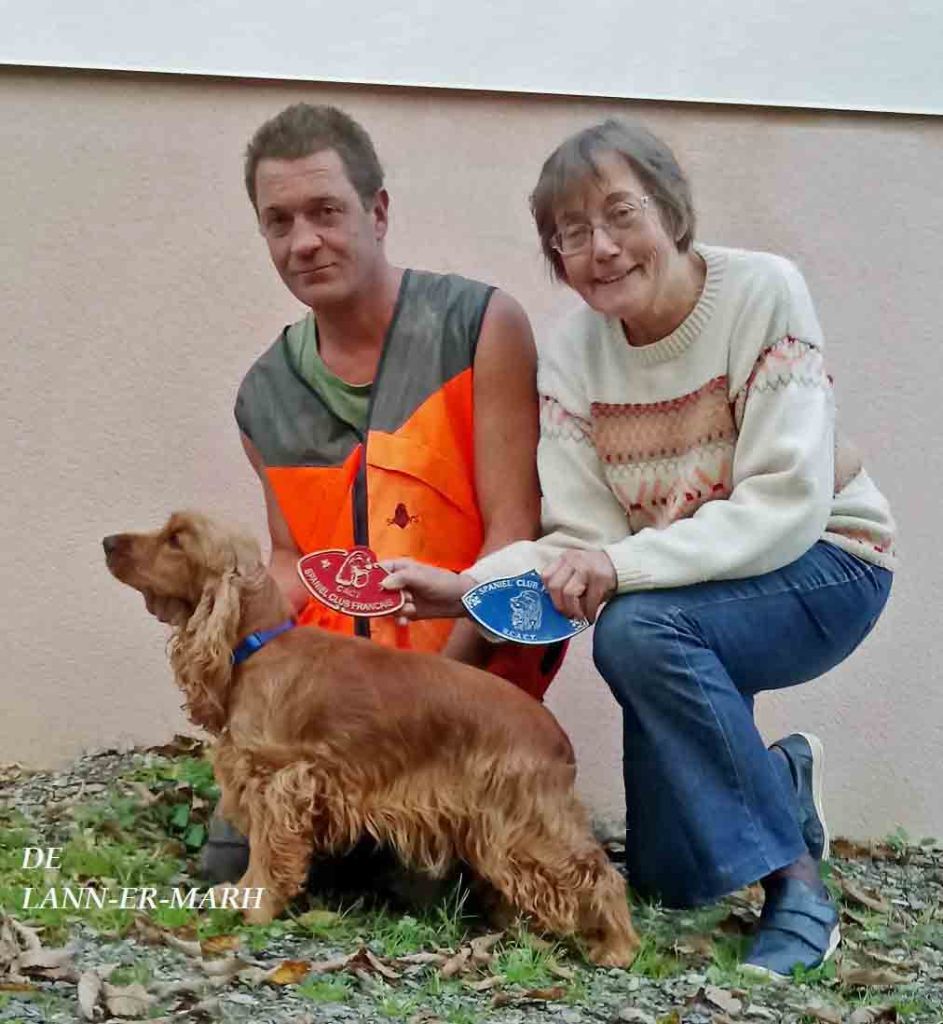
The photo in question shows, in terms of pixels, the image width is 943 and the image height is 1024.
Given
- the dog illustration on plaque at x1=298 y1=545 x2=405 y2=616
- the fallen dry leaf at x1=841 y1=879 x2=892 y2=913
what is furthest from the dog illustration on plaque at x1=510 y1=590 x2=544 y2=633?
the fallen dry leaf at x1=841 y1=879 x2=892 y2=913

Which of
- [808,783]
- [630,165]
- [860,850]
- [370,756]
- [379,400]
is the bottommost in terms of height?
[860,850]

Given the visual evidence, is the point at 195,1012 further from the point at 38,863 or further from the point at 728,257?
the point at 728,257

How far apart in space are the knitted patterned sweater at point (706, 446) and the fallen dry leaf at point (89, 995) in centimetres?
117

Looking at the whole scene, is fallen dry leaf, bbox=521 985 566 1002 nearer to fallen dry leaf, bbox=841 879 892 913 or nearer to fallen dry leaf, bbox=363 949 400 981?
fallen dry leaf, bbox=363 949 400 981

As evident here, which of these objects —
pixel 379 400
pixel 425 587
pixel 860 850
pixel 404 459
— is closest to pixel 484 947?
pixel 425 587

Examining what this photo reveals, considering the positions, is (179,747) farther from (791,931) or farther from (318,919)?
(791,931)

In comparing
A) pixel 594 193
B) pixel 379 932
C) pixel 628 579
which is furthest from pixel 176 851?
pixel 594 193

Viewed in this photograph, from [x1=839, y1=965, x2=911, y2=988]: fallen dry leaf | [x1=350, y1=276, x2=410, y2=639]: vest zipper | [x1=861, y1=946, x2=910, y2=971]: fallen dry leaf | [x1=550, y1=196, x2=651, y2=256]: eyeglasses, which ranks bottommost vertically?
[x1=861, y1=946, x2=910, y2=971]: fallen dry leaf

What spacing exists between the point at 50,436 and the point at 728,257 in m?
2.31

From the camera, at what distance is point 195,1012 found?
2510 millimetres

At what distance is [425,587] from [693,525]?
1.95 feet

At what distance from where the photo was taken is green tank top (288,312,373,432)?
12.0 feet

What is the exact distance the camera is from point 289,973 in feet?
8.98

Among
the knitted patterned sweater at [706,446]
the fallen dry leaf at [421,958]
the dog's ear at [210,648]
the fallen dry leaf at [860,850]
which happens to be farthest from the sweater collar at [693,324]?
the fallen dry leaf at [860,850]
